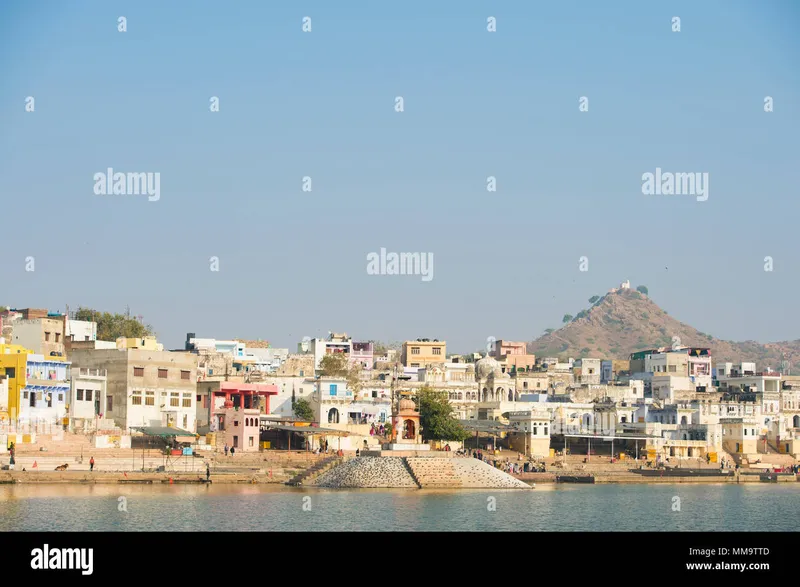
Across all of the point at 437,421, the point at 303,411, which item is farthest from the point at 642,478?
the point at 303,411

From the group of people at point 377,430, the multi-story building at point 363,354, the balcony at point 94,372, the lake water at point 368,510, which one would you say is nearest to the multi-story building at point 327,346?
the multi-story building at point 363,354

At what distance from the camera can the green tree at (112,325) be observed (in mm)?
94881

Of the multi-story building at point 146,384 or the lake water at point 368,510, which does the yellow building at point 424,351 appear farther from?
the lake water at point 368,510

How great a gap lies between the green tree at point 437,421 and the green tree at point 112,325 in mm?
27508

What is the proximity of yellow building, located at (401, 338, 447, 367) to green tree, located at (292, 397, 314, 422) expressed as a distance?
30.7 meters

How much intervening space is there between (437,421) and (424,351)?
Result: 35.7 meters

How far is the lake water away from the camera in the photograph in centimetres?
4072

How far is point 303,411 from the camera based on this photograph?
79.7 m

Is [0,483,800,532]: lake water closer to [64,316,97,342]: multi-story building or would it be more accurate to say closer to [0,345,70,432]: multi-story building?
[0,345,70,432]: multi-story building

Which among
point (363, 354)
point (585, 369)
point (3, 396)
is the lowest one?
point (3, 396)

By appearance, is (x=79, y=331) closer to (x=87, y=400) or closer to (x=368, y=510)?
(x=87, y=400)

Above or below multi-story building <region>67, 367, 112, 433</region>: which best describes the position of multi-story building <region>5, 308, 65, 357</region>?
above
